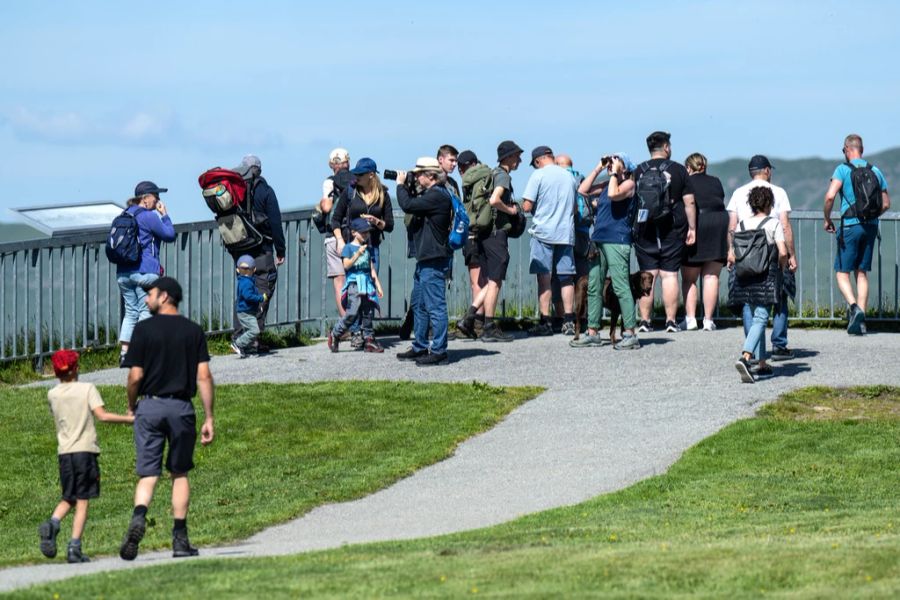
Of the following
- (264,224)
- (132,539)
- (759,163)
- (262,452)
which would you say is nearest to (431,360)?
(264,224)

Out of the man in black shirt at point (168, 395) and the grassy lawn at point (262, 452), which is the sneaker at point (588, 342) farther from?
the man in black shirt at point (168, 395)

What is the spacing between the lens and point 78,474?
1149cm

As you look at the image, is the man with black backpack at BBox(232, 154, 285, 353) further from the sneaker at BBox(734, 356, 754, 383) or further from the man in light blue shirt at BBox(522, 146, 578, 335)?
the sneaker at BBox(734, 356, 754, 383)

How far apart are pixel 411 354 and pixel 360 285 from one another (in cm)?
87

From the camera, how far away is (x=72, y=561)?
11.3 m

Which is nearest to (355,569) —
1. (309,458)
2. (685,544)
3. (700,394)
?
(685,544)

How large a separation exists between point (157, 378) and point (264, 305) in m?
8.13

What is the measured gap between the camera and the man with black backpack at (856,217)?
19938 millimetres

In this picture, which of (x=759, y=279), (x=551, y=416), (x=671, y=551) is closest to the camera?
(x=671, y=551)

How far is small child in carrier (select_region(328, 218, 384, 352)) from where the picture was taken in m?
19.0

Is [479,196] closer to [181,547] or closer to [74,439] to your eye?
[74,439]

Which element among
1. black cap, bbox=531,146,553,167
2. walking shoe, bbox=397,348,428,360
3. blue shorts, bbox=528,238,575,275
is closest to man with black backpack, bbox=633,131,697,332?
blue shorts, bbox=528,238,575,275

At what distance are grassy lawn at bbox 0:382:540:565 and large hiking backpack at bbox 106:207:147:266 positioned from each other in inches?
53.3

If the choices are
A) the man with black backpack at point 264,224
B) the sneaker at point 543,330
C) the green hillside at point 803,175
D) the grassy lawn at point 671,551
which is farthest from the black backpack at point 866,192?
the green hillside at point 803,175
